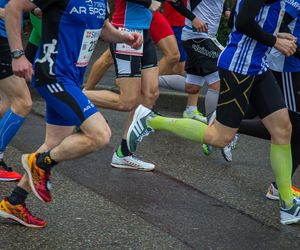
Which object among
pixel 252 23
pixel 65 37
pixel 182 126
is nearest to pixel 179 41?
pixel 182 126

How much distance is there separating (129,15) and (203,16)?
162cm

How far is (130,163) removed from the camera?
5676 mm

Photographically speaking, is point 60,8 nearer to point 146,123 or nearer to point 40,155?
point 40,155

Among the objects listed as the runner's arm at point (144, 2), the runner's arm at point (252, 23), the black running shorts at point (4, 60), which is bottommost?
the black running shorts at point (4, 60)

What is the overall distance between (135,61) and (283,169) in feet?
5.15

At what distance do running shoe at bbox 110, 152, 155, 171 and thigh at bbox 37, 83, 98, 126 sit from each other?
1693 mm

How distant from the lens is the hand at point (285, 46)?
4.39m

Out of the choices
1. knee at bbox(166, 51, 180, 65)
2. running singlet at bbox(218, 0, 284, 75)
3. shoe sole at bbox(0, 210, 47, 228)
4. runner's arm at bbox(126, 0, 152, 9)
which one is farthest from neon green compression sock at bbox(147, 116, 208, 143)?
knee at bbox(166, 51, 180, 65)

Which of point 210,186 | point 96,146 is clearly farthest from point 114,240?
point 210,186

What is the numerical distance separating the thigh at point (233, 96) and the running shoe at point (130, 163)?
4.00ft

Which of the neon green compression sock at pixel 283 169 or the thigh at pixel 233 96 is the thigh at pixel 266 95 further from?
the neon green compression sock at pixel 283 169

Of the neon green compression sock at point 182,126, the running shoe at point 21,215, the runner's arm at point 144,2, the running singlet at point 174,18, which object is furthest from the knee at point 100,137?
the running singlet at point 174,18

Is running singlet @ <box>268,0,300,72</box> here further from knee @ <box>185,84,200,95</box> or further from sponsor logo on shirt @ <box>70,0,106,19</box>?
knee @ <box>185,84,200,95</box>

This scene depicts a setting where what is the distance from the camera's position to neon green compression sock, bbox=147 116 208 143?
16.0 ft
